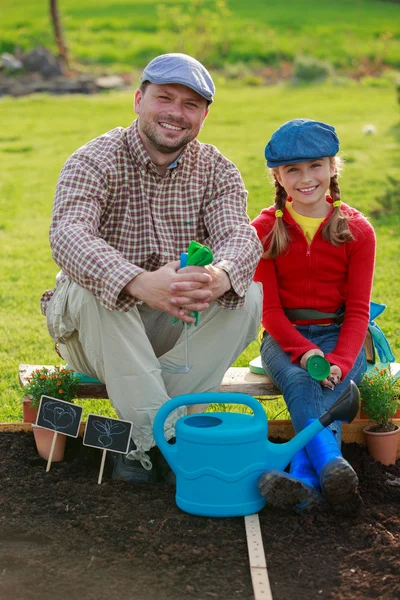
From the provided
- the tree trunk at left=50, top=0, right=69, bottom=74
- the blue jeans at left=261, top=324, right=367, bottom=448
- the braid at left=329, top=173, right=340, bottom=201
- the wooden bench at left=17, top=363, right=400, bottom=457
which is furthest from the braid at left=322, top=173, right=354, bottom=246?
the tree trunk at left=50, top=0, right=69, bottom=74

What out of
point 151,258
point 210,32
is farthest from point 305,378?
point 210,32

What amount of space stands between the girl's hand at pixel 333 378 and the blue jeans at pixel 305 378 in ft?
0.06

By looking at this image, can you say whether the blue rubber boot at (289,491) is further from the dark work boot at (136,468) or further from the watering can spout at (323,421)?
the dark work boot at (136,468)

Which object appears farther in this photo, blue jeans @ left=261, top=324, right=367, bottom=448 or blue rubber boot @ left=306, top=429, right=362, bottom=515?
blue jeans @ left=261, top=324, right=367, bottom=448

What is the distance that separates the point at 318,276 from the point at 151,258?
0.69 metres

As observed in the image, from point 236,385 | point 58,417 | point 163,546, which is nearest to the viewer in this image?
point 163,546

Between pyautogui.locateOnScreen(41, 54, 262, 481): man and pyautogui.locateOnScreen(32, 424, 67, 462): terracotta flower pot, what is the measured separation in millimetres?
278

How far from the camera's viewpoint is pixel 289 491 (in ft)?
9.29

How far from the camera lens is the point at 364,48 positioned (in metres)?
22.9

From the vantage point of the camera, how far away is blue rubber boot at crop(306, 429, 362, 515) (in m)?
2.78

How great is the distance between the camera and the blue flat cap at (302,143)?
3.44 meters

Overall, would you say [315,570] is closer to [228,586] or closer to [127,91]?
[228,586]

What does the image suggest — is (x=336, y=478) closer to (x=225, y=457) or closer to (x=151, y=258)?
(x=225, y=457)

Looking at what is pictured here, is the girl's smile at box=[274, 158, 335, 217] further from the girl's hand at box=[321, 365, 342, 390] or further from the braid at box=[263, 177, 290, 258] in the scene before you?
the girl's hand at box=[321, 365, 342, 390]
